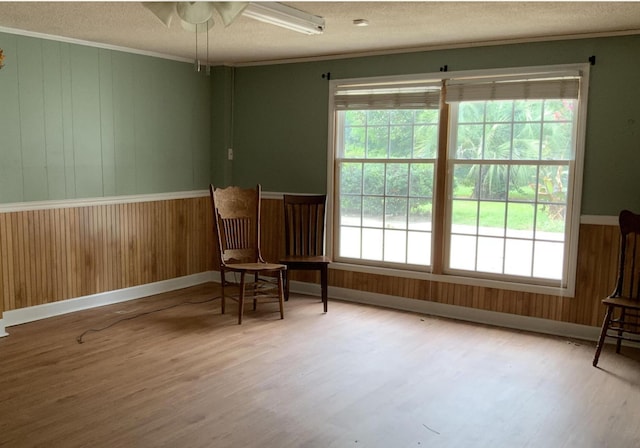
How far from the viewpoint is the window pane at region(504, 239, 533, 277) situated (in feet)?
16.4

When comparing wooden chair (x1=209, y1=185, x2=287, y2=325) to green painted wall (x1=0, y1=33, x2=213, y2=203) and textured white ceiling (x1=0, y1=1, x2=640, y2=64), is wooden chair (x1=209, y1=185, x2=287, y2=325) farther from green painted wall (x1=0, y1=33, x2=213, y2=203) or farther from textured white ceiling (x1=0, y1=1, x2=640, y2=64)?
textured white ceiling (x1=0, y1=1, x2=640, y2=64)

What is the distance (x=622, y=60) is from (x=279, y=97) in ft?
10.4

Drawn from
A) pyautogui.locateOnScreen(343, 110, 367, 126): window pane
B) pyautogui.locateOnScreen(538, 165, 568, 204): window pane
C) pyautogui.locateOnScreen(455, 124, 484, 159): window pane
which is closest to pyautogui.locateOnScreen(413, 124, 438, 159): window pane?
pyautogui.locateOnScreen(455, 124, 484, 159): window pane

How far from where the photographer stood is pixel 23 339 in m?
4.49

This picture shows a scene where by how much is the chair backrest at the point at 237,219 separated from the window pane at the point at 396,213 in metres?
1.22

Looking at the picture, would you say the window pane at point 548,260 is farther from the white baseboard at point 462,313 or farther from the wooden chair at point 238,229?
the wooden chair at point 238,229

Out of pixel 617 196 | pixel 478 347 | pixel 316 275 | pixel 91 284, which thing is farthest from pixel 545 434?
pixel 91 284

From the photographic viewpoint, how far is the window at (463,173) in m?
4.82

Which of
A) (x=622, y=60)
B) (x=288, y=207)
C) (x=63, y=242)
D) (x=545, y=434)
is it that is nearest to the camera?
(x=545, y=434)

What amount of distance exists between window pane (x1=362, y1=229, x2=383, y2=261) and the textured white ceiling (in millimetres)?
1689

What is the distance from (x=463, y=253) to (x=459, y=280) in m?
0.24

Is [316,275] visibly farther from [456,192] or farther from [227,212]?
[456,192]

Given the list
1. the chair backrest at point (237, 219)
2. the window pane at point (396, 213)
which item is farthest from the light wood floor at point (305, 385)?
the window pane at point (396, 213)

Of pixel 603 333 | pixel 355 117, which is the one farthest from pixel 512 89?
pixel 603 333
